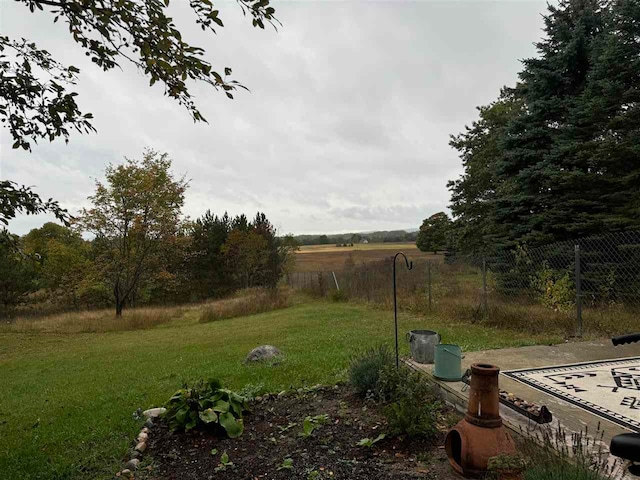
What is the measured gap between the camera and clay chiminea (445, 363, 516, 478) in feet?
7.24

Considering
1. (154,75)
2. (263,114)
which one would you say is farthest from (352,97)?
(154,75)

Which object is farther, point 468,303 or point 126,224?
point 126,224

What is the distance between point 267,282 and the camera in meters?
28.6

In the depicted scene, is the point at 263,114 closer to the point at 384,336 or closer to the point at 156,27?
the point at 384,336

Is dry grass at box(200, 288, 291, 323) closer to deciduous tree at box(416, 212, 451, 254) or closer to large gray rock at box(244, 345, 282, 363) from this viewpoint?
large gray rock at box(244, 345, 282, 363)

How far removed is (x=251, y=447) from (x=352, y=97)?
A: 8.27 metres

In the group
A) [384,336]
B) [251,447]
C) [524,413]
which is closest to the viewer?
[524,413]

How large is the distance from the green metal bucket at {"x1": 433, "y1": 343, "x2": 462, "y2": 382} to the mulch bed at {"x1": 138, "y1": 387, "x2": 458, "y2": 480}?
616 mm

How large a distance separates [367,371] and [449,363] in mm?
727

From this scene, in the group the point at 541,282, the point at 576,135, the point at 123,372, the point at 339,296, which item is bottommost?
the point at 123,372

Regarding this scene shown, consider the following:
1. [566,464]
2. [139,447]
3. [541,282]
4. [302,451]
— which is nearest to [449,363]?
[302,451]

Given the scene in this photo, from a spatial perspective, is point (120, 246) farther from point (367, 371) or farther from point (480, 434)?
point (480, 434)

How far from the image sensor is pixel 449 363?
3.51m

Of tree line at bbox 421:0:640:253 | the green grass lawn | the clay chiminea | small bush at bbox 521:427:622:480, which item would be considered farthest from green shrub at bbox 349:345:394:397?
tree line at bbox 421:0:640:253
